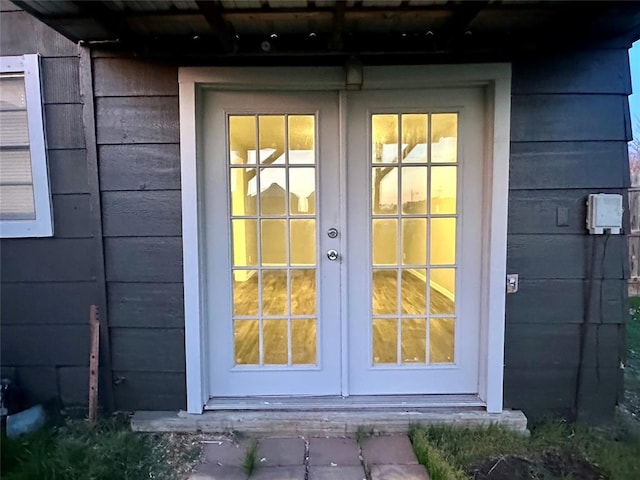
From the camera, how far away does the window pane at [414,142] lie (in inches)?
94.0

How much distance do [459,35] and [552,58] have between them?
0.55 metres

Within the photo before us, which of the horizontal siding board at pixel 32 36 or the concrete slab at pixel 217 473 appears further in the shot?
the horizontal siding board at pixel 32 36

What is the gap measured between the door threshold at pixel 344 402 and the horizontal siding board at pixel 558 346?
336 mm

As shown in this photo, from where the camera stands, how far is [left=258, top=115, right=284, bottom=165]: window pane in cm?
238

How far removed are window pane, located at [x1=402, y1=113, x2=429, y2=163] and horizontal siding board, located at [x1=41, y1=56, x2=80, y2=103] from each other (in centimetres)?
169

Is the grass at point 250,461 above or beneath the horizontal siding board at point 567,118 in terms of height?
beneath

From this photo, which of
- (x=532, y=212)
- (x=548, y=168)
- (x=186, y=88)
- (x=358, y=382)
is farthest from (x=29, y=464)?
(x=548, y=168)

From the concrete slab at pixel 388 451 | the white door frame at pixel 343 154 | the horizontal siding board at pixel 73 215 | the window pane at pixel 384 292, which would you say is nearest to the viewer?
the concrete slab at pixel 388 451

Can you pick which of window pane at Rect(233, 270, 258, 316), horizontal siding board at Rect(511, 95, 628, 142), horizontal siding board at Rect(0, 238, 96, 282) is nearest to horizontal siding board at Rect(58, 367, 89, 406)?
horizontal siding board at Rect(0, 238, 96, 282)

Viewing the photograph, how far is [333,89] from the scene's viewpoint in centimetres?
232

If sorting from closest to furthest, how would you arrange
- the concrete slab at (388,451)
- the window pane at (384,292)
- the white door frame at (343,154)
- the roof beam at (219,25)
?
the roof beam at (219,25) < the concrete slab at (388,451) < the white door frame at (343,154) < the window pane at (384,292)

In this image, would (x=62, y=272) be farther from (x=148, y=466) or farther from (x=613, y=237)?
(x=613, y=237)

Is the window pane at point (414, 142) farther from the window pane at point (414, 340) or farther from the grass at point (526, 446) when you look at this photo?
the grass at point (526, 446)

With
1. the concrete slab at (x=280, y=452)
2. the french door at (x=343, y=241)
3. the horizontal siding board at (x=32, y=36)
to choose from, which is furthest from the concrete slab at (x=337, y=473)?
the horizontal siding board at (x=32, y=36)
